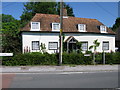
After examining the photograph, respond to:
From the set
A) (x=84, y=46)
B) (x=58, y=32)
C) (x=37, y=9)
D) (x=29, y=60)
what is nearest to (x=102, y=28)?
(x=84, y=46)

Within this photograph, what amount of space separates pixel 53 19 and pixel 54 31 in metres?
3.25

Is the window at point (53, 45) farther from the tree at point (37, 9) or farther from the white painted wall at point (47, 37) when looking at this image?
the tree at point (37, 9)

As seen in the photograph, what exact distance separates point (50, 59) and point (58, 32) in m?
11.7

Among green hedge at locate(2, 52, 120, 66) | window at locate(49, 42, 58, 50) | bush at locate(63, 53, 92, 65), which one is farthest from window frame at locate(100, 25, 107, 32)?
bush at locate(63, 53, 92, 65)

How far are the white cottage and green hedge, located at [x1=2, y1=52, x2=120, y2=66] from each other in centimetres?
1045

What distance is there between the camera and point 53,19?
2938 cm

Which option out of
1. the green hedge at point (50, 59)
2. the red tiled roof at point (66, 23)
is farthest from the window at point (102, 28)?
the green hedge at point (50, 59)

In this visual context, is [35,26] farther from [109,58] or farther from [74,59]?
[109,58]

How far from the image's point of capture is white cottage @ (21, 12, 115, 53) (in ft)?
86.7

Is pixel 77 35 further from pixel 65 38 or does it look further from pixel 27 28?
pixel 27 28

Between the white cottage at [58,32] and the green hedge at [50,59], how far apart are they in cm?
1045

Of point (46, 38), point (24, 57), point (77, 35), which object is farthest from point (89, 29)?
point (24, 57)

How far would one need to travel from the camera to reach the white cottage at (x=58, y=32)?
26.4 meters

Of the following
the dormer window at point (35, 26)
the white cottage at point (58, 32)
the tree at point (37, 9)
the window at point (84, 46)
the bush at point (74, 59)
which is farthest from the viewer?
the tree at point (37, 9)
